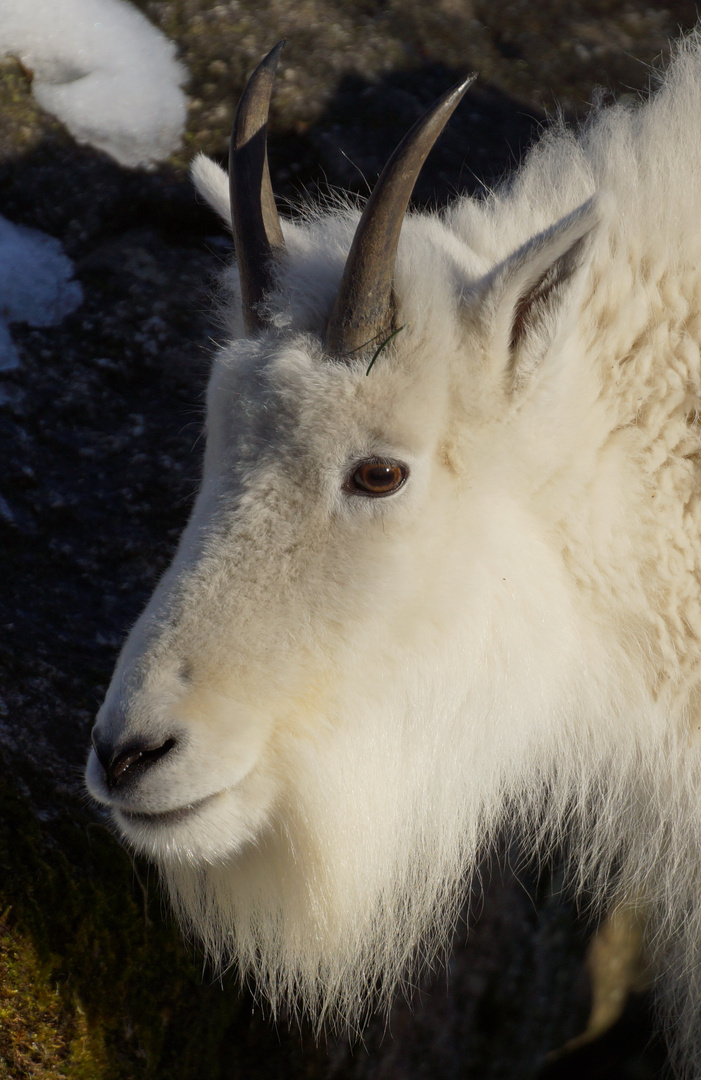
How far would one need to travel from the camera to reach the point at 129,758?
6.24 feet

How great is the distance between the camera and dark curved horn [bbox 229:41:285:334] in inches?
88.6

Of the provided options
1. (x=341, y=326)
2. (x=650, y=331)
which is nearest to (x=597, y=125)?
(x=650, y=331)

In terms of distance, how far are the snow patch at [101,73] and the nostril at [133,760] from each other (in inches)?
116

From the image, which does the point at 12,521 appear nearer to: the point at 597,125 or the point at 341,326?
the point at 341,326

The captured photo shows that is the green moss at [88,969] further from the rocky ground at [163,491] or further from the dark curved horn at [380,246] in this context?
the dark curved horn at [380,246]

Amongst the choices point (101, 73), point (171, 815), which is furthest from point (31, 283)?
point (171, 815)

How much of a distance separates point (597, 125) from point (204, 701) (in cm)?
205

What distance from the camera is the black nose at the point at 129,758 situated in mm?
1892

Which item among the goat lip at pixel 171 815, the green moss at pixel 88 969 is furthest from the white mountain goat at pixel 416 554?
the green moss at pixel 88 969

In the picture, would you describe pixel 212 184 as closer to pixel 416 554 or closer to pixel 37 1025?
pixel 416 554

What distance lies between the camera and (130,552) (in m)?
3.24

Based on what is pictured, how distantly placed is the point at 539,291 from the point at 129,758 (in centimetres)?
136

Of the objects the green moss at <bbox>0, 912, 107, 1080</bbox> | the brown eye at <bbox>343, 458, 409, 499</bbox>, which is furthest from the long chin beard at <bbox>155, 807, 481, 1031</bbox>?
the brown eye at <bbox>343, 458, 409, 499</bbox>

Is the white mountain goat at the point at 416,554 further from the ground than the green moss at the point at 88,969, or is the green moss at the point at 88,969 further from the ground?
the white mountain goat at the point at 416,554
